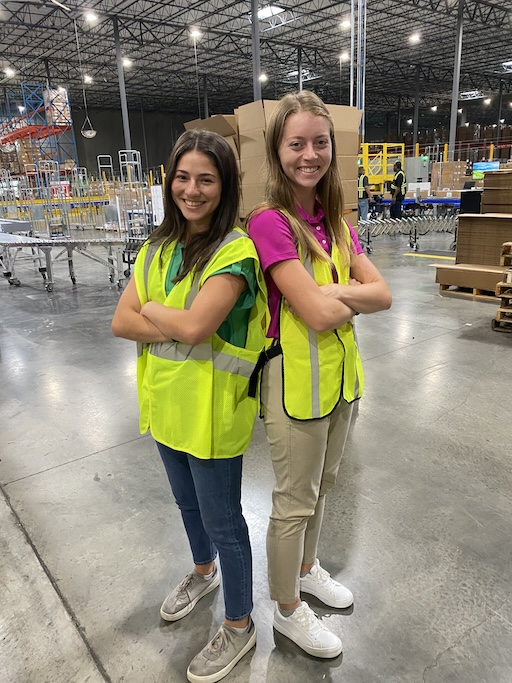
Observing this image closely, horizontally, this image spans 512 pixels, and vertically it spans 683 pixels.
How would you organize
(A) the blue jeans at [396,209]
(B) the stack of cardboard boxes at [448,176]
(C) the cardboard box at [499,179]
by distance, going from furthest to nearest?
(B) the stack of cardboard boxes at [448,176] → (A) the blue jeans at [396,209] → (C) the cardboard box at [499,179]

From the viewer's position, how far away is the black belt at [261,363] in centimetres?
135

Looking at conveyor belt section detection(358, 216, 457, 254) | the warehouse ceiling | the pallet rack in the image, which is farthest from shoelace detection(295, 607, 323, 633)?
the warehouse ceiling

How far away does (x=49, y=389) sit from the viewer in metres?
3.97

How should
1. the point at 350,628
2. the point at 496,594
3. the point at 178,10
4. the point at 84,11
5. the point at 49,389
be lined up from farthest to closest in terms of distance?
the point at 178,10 < the point at 84,11 < the point at 49,389 < the point at 496,594 < the point at 350,628

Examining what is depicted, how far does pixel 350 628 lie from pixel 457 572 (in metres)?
0.54

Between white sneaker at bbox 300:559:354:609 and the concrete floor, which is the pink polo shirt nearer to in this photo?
white sneaker at bbox 300:559:354:609

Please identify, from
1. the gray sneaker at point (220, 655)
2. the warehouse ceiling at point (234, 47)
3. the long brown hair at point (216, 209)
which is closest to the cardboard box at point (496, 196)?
the long brown hair at point (216, 209)

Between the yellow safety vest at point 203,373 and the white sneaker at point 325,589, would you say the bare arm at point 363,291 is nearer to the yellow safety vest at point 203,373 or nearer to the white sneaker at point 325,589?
the yellow safety vest at point 203,373

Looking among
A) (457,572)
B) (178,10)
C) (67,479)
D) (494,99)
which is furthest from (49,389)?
(494,99)

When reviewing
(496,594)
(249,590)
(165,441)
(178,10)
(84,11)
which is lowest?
(496,594)

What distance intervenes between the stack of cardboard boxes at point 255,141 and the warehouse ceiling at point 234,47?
10168mm

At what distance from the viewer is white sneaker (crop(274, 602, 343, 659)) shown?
5.24 ft

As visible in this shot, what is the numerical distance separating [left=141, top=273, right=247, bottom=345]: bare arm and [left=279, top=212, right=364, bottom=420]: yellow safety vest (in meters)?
0.17

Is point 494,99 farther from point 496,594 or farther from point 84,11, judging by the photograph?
point 496,594
